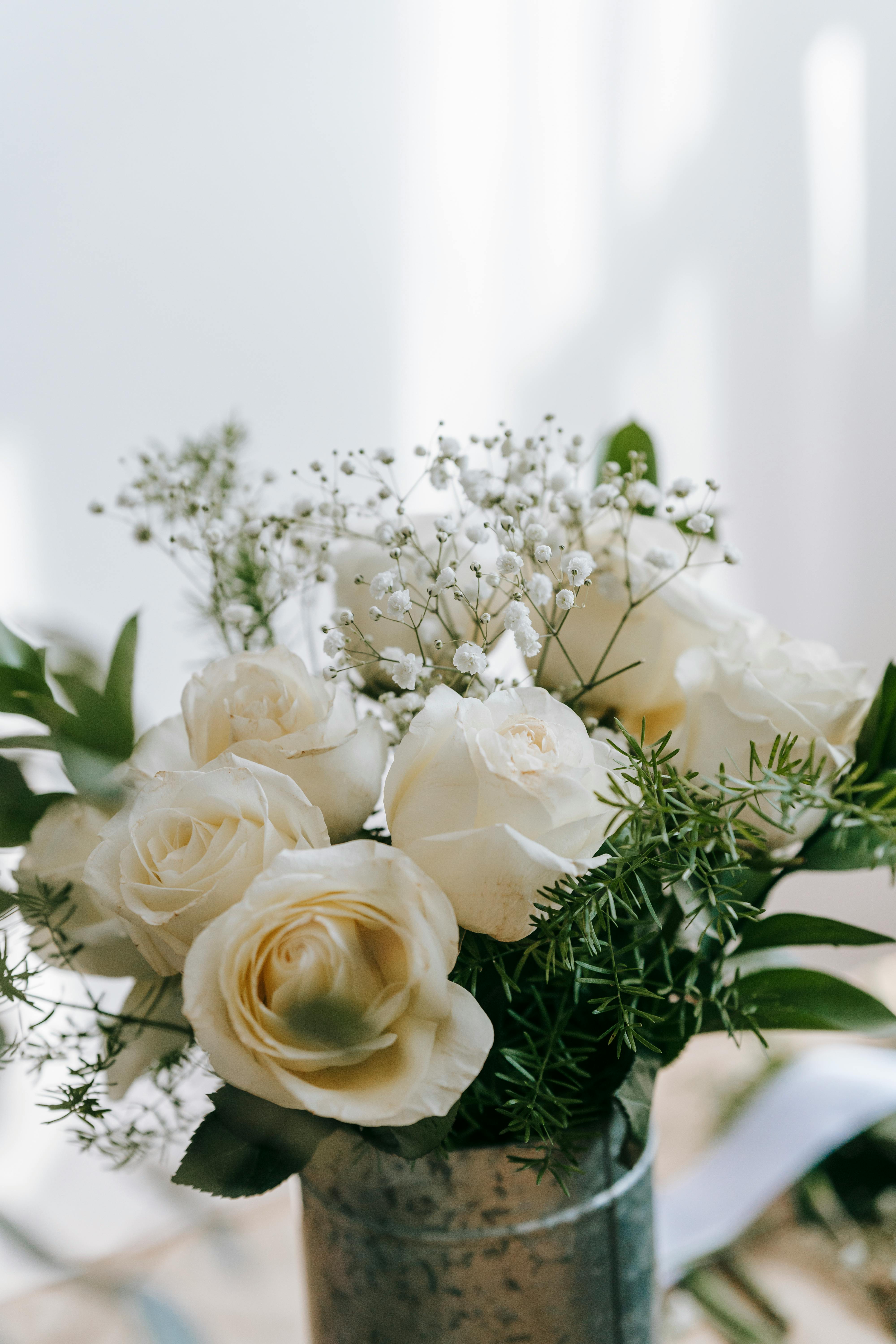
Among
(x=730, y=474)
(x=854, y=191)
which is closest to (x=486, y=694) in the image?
(x=730, y=474)

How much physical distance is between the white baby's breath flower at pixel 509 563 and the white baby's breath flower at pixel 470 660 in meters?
0.03

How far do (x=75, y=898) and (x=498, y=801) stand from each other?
163 mm

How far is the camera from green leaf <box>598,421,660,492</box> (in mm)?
422

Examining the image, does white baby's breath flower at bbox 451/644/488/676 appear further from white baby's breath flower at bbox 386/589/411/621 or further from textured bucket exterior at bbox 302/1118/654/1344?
textured bucket exterior at bbox 302/1118/654/1344

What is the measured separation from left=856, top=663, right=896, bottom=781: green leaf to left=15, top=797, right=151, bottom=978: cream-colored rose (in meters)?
0.25

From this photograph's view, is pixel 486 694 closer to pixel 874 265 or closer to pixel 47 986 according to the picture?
pixel 47 986

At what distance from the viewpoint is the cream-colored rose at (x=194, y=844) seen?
246 millimetres

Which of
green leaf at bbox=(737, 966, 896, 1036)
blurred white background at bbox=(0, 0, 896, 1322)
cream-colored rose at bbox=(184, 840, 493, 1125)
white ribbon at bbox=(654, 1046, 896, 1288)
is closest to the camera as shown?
cream-colored rose at bbox=(184, 840, 493, 1125)

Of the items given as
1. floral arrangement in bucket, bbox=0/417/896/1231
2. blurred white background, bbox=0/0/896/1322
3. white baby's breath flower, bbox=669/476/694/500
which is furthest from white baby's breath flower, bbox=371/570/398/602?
blurred white background, bbox=0/0/896/1322

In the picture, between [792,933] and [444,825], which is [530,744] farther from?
[792,933]

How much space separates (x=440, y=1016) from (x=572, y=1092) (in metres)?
0.09

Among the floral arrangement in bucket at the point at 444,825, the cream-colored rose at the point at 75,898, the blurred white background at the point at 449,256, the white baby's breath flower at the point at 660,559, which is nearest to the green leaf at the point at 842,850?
the floral arrangement in bucket at the point at 444,825

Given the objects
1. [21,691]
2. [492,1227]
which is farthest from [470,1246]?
[21,691]

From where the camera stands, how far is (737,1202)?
0.57 metres
